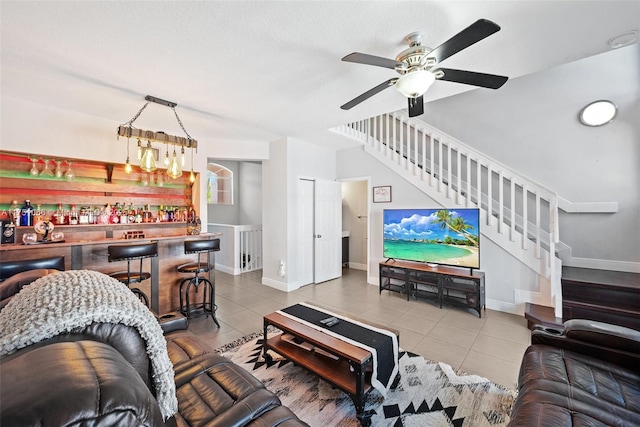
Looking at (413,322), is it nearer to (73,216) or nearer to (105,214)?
(105,214)

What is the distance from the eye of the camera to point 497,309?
3598mm

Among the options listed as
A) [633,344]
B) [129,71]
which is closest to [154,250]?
[129,71]

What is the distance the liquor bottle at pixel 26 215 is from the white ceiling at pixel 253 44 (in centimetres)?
119

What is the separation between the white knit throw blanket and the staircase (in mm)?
3909

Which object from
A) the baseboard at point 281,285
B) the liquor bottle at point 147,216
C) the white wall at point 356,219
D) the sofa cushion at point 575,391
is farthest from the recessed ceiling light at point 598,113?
the liquor bottle at point 147,216

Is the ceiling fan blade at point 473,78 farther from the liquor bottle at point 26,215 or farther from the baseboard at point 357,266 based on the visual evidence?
the baseboard at point 357,266

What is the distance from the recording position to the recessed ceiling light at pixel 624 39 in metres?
1.81

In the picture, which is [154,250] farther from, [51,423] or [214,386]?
[51,423]

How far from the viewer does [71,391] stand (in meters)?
0.48

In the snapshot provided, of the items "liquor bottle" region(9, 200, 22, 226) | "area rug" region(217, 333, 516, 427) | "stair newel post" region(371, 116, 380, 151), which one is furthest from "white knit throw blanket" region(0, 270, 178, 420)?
"stair newel post" region(371, 116, 380, 151)

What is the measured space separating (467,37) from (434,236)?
115 inches

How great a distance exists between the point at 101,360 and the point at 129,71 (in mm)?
2626

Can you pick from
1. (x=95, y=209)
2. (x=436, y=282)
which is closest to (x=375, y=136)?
(x=436, y=282)

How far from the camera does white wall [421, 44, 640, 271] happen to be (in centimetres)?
336
